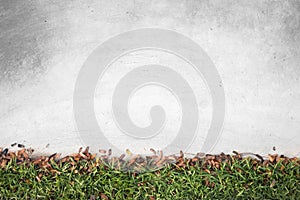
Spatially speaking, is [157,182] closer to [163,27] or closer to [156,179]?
[156,179]

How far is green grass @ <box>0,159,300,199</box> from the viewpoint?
8.89 feet

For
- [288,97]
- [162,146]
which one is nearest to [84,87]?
[162,146]

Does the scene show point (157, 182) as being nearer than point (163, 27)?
Yes

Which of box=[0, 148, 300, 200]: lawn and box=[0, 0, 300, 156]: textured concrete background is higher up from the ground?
box=[0, 0, 300, 156]: textured concrete background

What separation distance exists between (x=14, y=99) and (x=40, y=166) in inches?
23.5

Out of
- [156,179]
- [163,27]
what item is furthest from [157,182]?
[163,27]

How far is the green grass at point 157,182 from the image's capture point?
271 cm

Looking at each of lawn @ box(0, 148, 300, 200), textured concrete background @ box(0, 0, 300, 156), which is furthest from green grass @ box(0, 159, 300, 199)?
textured concrete background @ box(0, 0, 300, 156)

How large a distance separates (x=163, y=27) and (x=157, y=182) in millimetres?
1258

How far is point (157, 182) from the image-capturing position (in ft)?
8.99

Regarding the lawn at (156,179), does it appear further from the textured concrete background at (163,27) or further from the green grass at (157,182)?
the textured concrete background at (163,27)

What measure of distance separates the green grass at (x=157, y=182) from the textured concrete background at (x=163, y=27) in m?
0.19

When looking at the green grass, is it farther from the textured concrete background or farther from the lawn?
the textured concrete background

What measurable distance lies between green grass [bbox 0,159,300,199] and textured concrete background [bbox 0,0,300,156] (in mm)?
190
